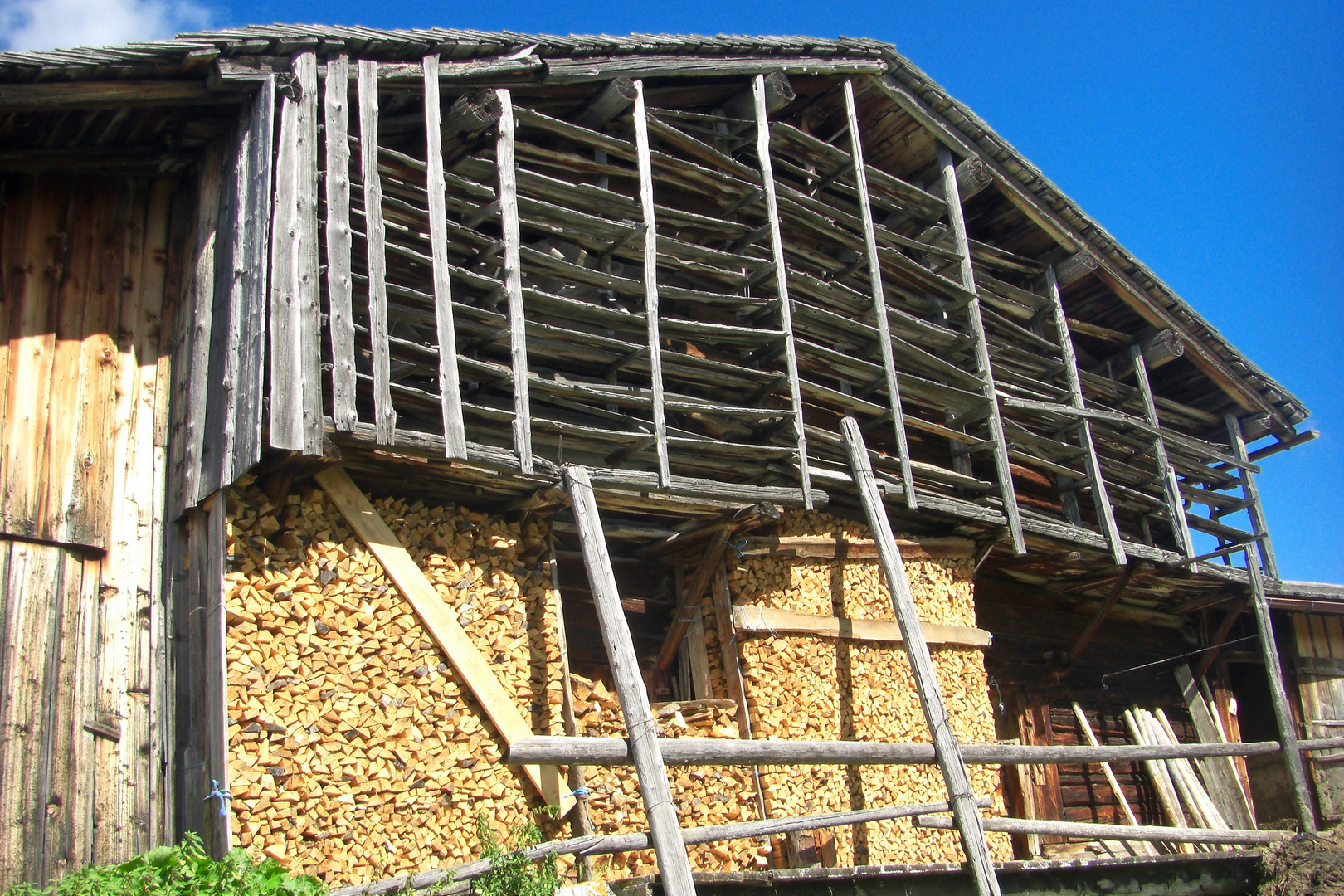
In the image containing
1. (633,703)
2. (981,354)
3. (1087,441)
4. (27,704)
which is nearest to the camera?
(27,704)

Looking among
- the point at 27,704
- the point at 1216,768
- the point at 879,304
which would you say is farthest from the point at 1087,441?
the point at 27,704

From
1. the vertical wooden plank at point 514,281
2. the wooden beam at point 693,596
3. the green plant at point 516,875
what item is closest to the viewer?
the green plant at point 516,875

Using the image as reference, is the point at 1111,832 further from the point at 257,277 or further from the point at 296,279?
the point at 257,277

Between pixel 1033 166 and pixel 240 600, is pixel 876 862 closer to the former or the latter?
pixel 240 600

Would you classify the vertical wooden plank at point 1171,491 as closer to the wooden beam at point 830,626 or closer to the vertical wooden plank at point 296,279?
the wooden beam at point 830,626

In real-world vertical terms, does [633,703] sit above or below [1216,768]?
above

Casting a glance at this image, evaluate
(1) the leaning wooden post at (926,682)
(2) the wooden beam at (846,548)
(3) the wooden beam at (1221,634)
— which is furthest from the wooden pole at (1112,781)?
(1) the leaning wooden post at (926,682)

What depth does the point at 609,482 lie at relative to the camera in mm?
8297

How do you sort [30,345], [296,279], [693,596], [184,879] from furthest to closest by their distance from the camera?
[693,596] < [30,345] < [296,279] < [184,879]

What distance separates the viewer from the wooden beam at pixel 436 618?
23.9ft

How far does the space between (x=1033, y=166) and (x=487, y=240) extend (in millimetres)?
7385

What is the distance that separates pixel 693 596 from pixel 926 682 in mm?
2008

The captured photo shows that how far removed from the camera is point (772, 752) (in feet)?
24.3

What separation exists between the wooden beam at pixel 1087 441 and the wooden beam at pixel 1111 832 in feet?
9.59
